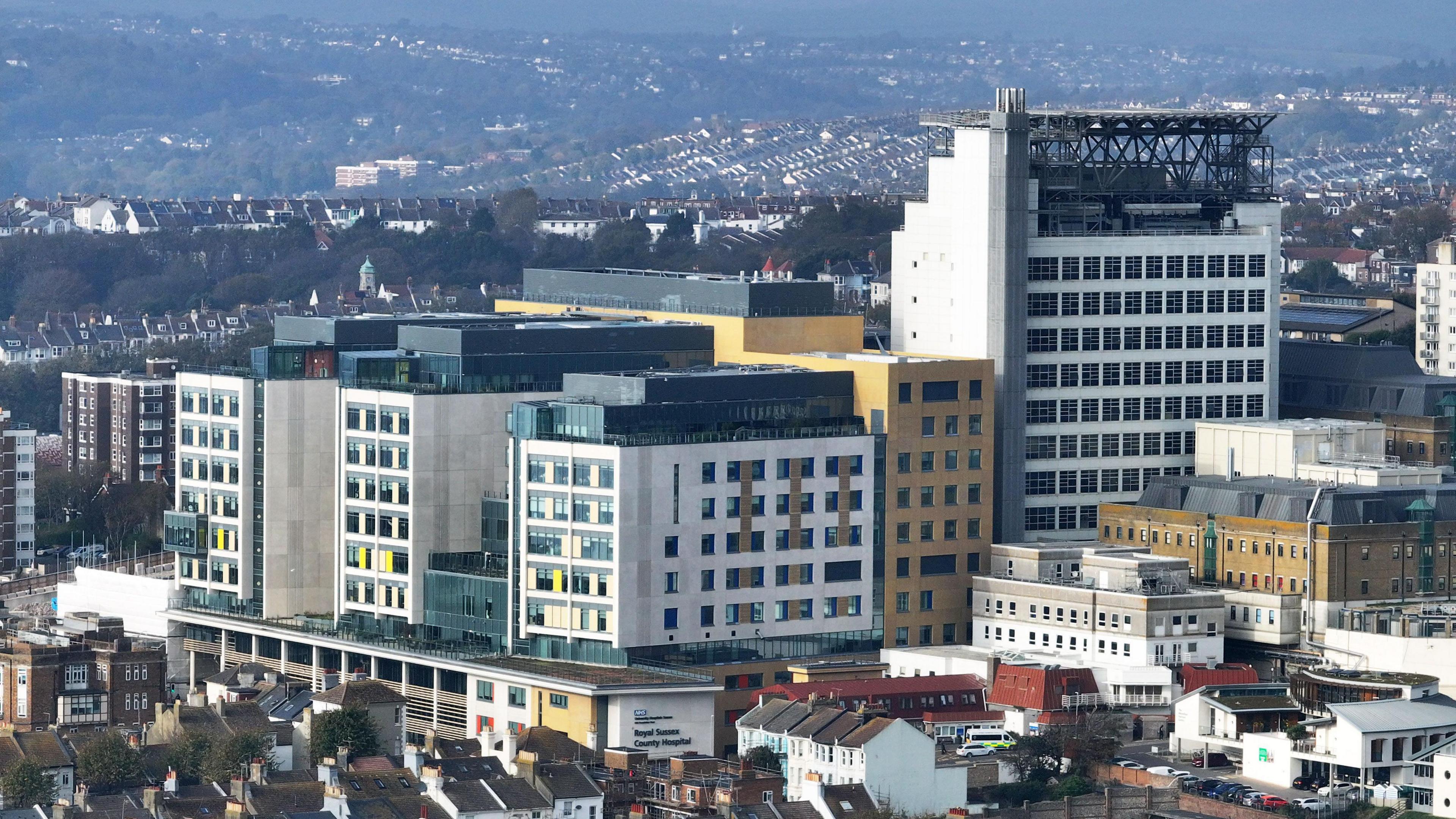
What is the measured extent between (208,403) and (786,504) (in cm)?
2316

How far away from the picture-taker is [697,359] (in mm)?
117875

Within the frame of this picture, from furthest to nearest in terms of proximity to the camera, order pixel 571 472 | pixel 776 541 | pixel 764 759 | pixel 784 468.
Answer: pixel 784 468
pixel 776 541
pixel 571 472
pixel 764 759

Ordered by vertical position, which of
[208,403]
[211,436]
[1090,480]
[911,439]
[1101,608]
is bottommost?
[1101,608]

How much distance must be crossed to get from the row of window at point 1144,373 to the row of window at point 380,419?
20721 millimetres

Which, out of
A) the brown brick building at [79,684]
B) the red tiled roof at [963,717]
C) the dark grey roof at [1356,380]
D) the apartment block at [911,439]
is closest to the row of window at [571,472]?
the apartment block at [911,439]

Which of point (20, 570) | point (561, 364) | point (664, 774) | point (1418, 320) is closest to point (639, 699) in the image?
point (664, 774)

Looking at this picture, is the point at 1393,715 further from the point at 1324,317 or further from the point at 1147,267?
the point at 1324,317

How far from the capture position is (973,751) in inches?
3875

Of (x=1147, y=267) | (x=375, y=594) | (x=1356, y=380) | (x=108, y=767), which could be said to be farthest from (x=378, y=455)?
(x=1356, y=380)

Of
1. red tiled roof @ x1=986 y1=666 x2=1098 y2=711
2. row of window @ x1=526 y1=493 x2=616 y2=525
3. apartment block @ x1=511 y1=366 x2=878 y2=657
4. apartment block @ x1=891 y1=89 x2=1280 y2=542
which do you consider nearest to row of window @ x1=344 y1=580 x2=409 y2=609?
apartment block @ x1=511 y1=366 x2=878 y2=657

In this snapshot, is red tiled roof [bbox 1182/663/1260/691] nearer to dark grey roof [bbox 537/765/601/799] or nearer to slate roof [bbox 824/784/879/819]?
slate roof [bbox 824/784/879/819]

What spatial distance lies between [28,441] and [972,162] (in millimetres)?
50965

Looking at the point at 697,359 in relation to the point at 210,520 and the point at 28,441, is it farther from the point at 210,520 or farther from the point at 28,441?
the point at 28,441

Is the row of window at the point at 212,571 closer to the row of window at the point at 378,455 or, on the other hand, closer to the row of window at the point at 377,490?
the row of window at the point at 377,490
